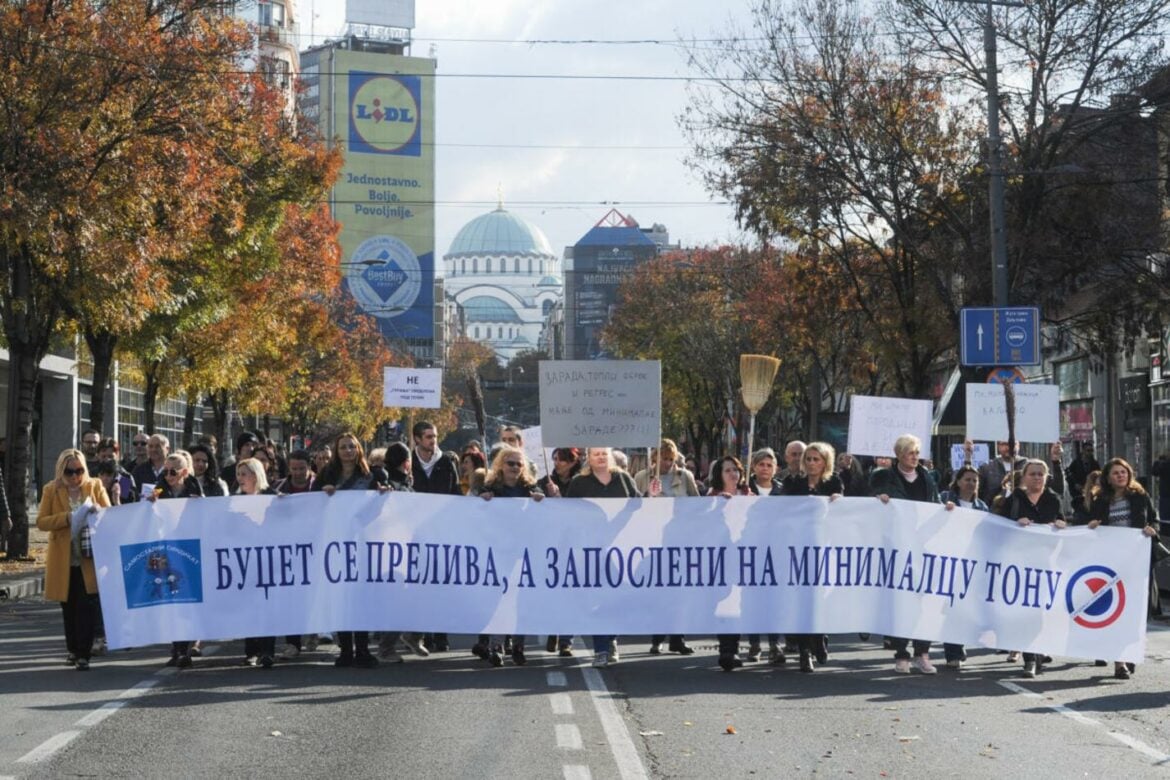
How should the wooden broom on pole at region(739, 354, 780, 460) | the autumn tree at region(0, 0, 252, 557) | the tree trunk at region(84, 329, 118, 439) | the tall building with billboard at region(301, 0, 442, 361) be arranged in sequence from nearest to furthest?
the autumn tree at region(0, 0, 252, 557), the wooden broom on pole at region(739, 354, 780, 460), the tree trunk at region(84, 329, 118, 439), the tall building with billboard at region(301, 0, 442, 361)

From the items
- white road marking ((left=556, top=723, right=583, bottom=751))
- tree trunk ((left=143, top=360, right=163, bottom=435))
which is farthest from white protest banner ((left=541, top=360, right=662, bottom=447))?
tree trunk ((left=143, top=360, right=163, bottom=435))

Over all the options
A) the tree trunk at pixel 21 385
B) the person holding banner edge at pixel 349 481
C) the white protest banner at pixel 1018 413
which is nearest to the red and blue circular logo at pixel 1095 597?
the person holding banner edge at pixel 349 481

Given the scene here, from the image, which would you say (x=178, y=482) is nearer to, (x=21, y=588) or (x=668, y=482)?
(x=668, y=482)

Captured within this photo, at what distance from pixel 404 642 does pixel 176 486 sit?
2.41m

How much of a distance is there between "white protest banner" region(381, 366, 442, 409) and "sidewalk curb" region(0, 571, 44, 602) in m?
6.44

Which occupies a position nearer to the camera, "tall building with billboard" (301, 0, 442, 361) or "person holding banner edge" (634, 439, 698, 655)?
"person holding banner edge" (634, 439, 698, 655)

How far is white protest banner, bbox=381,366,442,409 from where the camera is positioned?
90.1 feet

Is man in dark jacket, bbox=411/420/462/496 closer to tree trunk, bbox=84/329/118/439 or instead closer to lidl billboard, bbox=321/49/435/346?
tree trunk, bbox=84/329/118/439

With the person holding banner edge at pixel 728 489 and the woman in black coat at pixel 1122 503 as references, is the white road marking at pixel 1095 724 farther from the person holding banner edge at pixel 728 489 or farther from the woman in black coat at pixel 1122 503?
the woman in black coat at pixel 1122 503

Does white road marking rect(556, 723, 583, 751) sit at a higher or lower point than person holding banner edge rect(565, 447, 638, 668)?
lower

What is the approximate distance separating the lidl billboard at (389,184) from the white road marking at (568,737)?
108985 mm

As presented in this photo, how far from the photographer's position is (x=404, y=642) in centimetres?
1524

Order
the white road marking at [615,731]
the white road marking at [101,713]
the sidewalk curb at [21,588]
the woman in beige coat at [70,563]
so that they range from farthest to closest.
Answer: the sidewalk curb at [21,588]
the woman in beige coat at [70,563]
the white road marking at [101,713]
the white road marking at [615,731]

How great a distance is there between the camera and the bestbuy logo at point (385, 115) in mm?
120562
